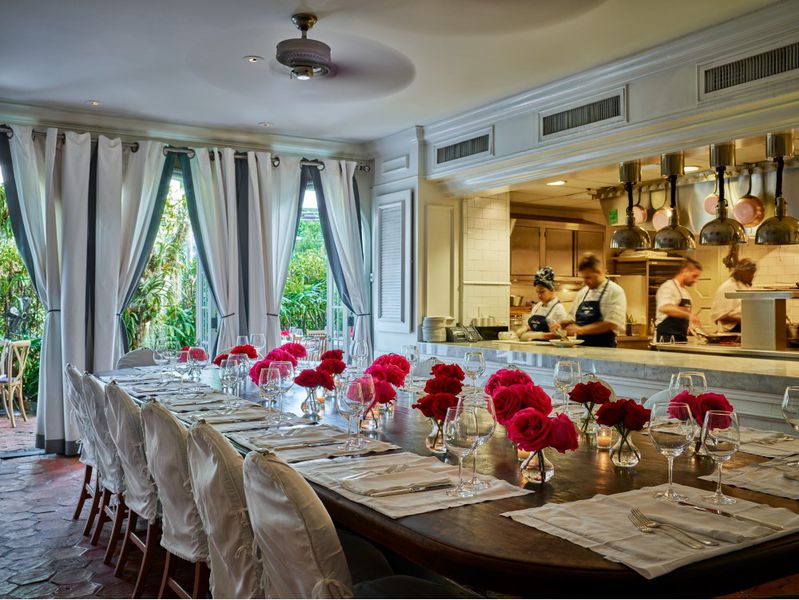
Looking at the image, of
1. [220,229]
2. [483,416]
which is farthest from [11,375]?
[483,416]

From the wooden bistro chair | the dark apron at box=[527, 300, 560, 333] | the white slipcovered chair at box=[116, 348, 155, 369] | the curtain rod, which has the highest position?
the curtain rod

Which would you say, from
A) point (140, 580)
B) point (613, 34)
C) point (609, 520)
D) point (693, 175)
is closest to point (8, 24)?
point (140, 580)

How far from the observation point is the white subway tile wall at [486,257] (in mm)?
6797

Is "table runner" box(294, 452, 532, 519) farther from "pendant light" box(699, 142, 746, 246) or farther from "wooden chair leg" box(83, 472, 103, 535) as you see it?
"pendant light" box(699, 142, 746, 246)

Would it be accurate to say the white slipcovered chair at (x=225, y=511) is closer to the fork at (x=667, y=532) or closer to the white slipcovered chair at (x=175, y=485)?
the white slipcovered chair at (x=175, y=485)

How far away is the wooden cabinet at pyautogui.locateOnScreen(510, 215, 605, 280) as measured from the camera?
8164 millimetres

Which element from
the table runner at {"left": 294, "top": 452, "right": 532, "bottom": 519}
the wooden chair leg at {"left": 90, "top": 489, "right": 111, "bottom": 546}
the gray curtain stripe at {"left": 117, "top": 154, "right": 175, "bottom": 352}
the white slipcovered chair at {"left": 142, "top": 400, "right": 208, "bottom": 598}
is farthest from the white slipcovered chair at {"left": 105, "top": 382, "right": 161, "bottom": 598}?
the gray curtain stripe at {"left": 117, "top": 154, "right": 175, "bottom": 352}

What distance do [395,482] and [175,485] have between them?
36.3 inches

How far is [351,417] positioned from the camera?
2.43 meters

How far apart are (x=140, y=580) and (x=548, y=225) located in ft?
21.0

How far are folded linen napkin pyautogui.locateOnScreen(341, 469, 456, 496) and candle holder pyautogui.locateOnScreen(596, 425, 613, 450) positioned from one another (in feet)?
2.24

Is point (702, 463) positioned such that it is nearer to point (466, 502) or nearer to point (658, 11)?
point (466, 502)

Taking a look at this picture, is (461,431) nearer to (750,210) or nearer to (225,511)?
(225,511)

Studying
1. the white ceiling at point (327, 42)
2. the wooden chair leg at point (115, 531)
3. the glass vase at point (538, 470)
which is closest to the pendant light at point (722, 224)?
the white ceiling at point (327, 42)
